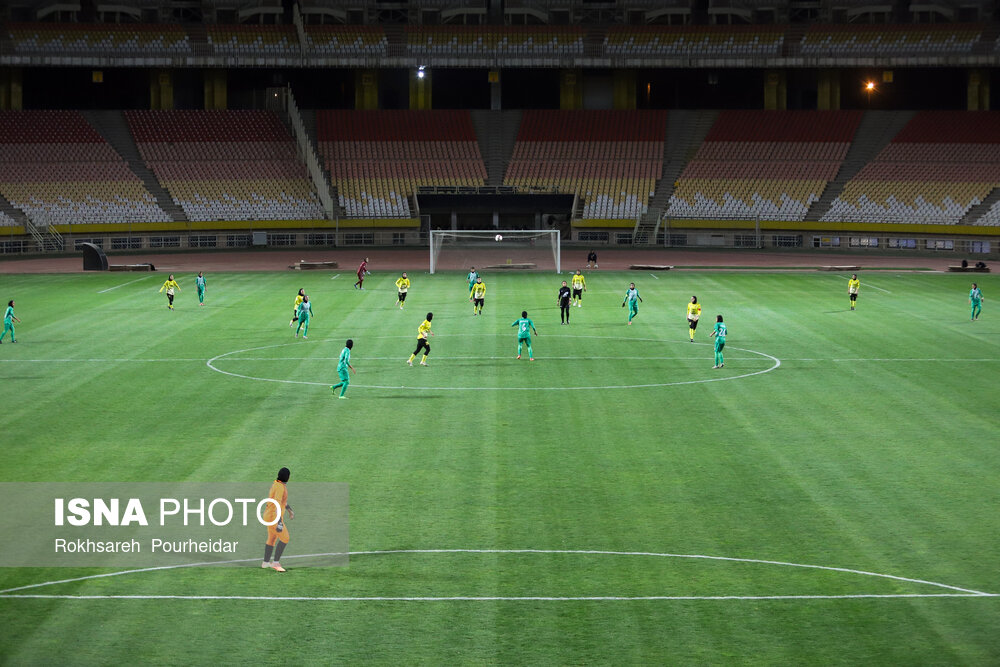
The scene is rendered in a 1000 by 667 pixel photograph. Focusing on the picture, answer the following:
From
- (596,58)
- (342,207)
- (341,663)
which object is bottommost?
(341,663)

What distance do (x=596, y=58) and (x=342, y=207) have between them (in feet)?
76.8

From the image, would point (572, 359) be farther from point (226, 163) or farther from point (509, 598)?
point (226, 163)

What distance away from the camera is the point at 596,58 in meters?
90.2

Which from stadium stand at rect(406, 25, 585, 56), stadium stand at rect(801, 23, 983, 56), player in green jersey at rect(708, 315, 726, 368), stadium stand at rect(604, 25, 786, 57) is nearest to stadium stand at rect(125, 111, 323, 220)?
stadium stand at rect(406, 25, 585, 56)

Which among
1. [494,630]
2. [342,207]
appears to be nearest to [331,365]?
[494,630]

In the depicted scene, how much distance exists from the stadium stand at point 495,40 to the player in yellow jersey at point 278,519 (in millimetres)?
78886

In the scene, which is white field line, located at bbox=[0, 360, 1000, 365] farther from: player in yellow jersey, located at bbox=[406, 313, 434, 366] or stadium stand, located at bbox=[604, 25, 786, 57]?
stadium stand, located at bbox=[604, 25, 786, 57]

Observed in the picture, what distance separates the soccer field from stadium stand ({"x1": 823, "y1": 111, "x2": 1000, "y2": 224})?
38384mm

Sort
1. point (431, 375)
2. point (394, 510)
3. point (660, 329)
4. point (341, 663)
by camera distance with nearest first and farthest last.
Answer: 1. point (341, 663)
2. point (394, 510)
3. point (431, 375)
4. point (660, 329)

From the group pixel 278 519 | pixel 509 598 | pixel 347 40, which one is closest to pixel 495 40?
pixel 347 40

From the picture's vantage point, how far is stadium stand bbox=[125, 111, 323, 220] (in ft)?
269

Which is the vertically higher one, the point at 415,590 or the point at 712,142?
the point at 712,142

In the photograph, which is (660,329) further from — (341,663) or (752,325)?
(341,663)

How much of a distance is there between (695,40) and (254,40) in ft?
113
